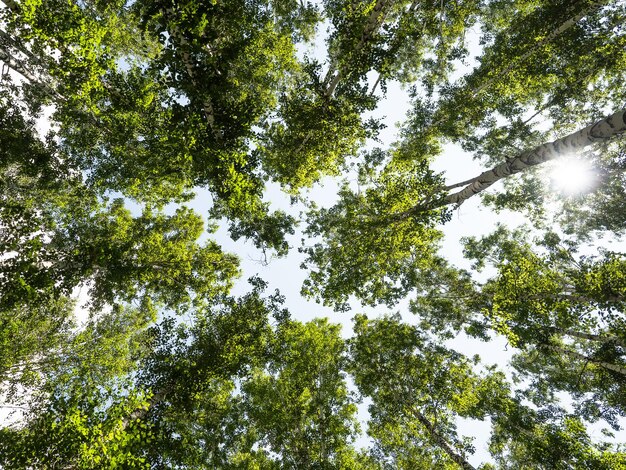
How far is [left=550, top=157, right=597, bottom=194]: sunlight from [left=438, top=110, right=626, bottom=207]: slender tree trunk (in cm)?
768

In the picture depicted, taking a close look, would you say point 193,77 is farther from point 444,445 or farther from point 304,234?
point 444,445

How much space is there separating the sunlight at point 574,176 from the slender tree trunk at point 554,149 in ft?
25.2

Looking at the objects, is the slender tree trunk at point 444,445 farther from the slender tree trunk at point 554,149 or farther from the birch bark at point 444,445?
the slender tree trunk at point 554,149

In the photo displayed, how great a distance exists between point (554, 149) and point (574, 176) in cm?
1093

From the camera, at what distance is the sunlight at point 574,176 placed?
53.6 ft

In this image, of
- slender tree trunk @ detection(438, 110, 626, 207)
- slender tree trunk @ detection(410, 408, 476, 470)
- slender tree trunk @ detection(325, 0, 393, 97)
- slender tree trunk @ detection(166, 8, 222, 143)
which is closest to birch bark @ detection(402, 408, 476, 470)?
slender tree trunk @ detection(410, 408, 476, 470)

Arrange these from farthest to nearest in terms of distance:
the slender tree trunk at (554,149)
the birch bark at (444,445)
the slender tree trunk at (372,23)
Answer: the birch bark at (444,445), the slender tree trunk at (372,23), the slender tree trunk at (554,149)

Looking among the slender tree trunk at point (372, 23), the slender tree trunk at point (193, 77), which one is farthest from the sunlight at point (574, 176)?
the slender tree trunk at point (193, 77)

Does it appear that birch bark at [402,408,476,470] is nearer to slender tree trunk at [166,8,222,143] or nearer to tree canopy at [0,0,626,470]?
tree canopy at [0,0,626,470]

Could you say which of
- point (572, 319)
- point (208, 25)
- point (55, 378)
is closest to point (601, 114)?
point (572, 319)

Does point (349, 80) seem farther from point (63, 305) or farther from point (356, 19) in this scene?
point (63, 305)

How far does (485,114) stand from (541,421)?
1752 cm

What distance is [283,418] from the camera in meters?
14.8

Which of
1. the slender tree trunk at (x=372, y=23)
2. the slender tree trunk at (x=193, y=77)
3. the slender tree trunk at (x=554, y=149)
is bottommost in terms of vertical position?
the slender tree trunk at (x=193, y=77)
